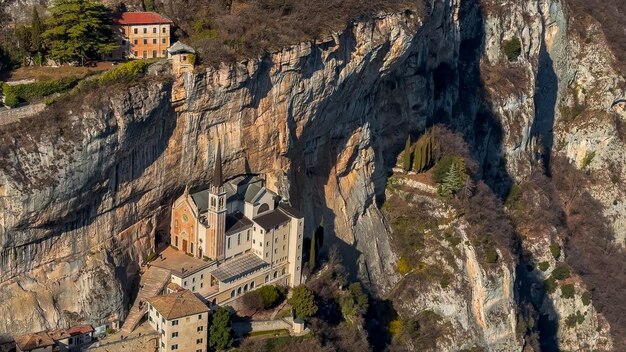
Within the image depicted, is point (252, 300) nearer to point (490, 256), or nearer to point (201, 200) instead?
point (201, 200)

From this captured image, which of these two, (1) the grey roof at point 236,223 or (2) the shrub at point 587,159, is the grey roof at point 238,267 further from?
(2) the shrub at point 587,159

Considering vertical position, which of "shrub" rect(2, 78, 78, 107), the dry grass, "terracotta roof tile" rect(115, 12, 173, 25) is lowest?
"shrub" rect(2, 78, 78, 107)

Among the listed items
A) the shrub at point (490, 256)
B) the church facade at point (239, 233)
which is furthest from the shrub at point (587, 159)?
the church facade at point (239, 233)

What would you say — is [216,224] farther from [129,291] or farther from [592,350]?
[592,350]

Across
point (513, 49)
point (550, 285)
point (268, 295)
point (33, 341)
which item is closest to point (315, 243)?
point (268, 295)

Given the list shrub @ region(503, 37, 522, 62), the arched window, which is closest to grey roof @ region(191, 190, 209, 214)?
the arched window

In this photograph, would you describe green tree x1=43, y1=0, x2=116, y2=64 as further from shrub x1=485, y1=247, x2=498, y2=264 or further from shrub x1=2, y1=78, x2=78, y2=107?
shrub x1=485, y1=247, x2=498, y2=264

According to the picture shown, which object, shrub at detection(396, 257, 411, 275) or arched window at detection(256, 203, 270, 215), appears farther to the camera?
shrub at detection(396, 257, 411, 275)
